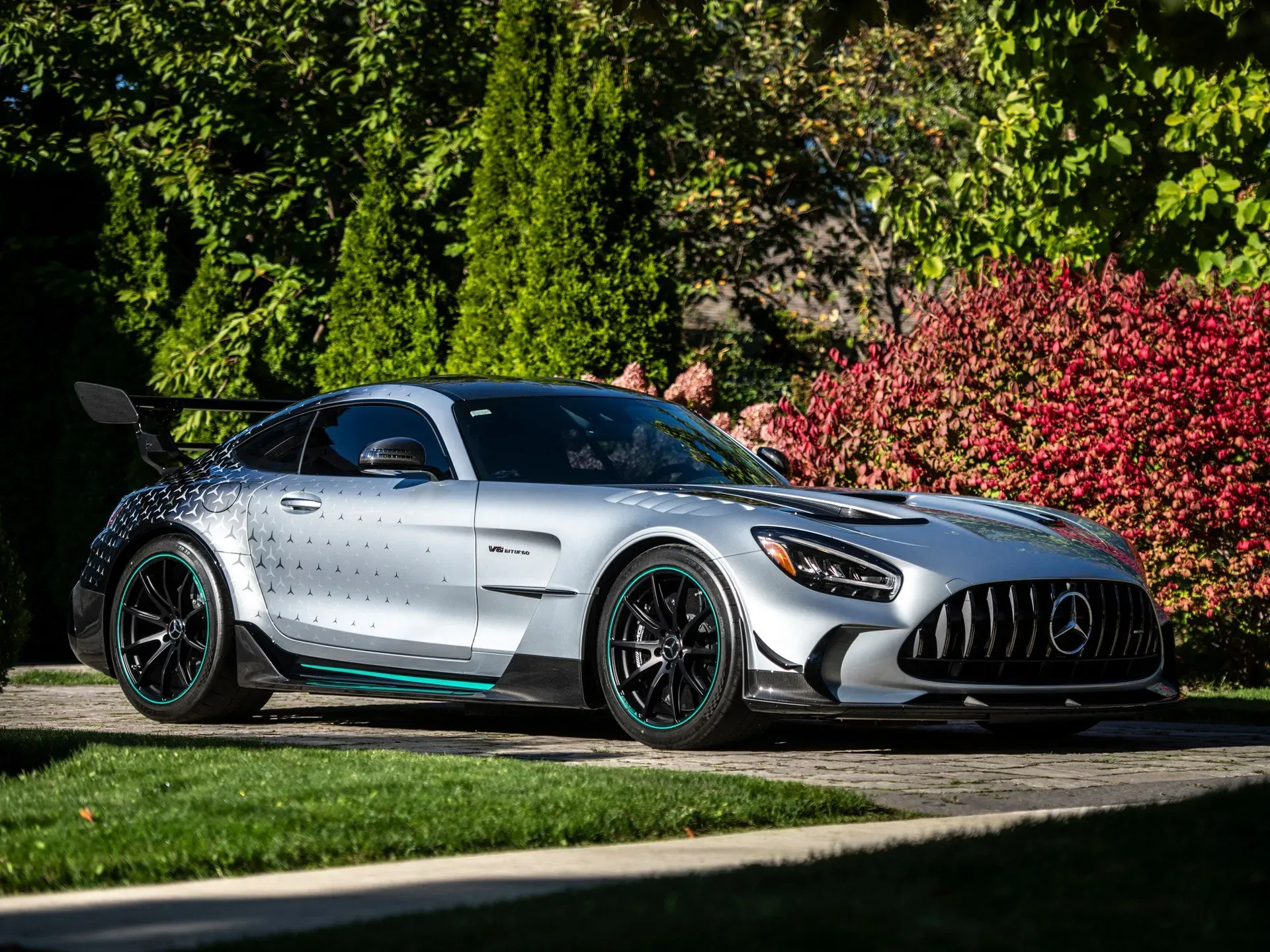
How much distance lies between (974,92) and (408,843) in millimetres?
20697

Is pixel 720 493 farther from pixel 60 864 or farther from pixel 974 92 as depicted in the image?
pixel 974 92

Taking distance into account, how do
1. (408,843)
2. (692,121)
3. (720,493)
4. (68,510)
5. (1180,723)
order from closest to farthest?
(408,843) → (720,493) → (1180,723) → (68,510) → (692,121)

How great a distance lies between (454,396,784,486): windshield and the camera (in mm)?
8211

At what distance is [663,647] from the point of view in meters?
7.38

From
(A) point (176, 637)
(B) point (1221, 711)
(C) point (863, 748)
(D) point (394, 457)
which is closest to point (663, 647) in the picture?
(C) point (863, 748)

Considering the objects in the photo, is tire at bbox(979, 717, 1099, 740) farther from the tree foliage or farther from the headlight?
the tree foliage

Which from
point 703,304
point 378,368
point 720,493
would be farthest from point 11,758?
point 703,304

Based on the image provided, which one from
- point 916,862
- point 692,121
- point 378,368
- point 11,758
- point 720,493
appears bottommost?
point 11,758

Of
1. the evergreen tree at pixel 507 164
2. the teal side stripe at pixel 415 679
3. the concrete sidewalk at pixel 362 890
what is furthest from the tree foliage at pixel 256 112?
A: the concrete sidewalk at pixel 362 890

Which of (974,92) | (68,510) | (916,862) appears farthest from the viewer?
(974,92)

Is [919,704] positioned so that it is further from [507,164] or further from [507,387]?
[507,164]

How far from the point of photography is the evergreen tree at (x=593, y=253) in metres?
14.7

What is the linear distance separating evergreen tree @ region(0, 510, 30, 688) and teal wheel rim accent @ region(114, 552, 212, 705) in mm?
1744

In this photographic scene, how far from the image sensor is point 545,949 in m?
3.33
